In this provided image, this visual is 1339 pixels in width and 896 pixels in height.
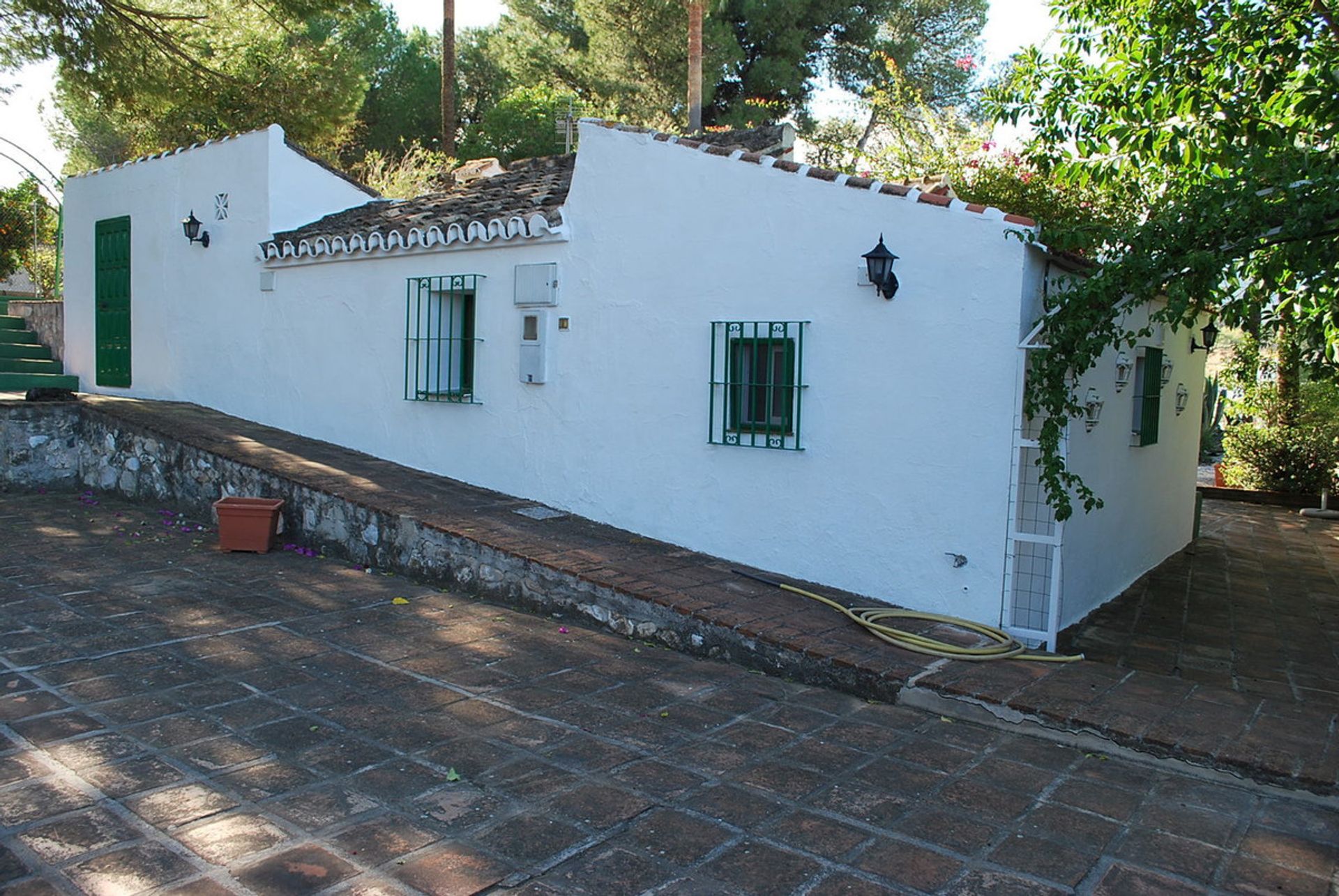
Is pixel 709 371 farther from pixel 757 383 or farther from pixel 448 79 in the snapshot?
pixel 448 79

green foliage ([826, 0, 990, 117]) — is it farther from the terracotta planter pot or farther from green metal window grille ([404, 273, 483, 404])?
the terracotta planter pot

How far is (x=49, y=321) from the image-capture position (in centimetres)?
1472

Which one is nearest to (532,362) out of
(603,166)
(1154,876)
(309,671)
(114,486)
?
(603,166)

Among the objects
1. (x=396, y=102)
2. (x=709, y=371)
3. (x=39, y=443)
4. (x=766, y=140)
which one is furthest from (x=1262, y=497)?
(x=396, y=102)

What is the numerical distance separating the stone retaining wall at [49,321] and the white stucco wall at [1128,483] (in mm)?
13828

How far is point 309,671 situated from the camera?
5.54 metres

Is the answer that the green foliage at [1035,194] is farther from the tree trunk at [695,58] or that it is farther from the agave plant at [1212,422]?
the agave plant at [1212,422]

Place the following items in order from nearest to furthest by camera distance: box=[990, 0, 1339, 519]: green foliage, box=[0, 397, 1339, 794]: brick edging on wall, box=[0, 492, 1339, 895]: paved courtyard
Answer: box=[0, 492, 1339, 895]: paved courtyard → box=[0, 397, 1339, 794]: brick edging on wall → box=[990, 0, 1339, 519]: green foliage

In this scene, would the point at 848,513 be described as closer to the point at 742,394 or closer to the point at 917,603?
the point at 917,603

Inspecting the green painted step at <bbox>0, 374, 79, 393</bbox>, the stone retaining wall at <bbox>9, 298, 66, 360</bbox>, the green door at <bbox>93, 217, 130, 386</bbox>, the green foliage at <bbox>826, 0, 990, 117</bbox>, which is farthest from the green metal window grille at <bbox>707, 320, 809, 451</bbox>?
the green foliage at <bbox>826, 0, 990, 117</bbox>

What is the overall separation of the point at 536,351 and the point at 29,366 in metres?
9.69

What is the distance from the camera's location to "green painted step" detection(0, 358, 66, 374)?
46.3ft

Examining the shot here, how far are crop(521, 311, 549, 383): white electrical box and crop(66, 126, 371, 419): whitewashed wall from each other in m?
4.23

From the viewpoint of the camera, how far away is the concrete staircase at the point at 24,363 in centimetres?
1331
